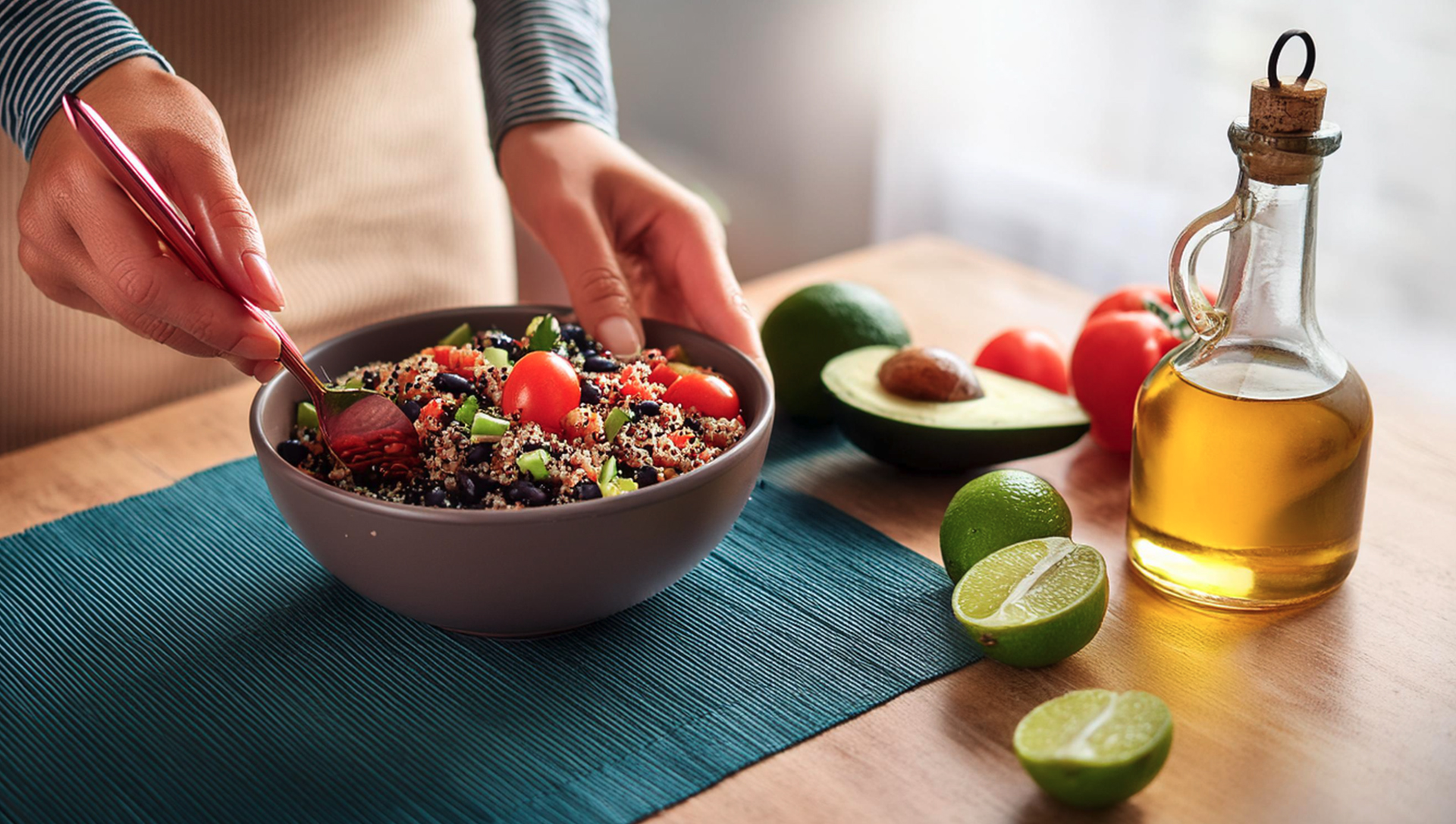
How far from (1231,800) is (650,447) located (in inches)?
20.5

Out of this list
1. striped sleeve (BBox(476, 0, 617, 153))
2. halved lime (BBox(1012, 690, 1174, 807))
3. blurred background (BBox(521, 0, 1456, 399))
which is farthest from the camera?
blurred background (BBox(521, 0, 1456, 399))

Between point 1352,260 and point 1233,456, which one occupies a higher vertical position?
point 1233,456

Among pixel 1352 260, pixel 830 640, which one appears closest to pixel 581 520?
pixel 830 640

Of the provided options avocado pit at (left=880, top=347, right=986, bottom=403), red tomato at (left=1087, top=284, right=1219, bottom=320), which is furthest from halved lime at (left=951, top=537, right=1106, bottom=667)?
red tomato at (left=1087, top=284, right=1219, bottom=320)

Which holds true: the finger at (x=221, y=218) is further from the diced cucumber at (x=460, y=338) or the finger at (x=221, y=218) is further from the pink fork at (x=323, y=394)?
the diced cucumber at (x=460, y=338)

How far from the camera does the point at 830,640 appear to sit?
3.41 feet

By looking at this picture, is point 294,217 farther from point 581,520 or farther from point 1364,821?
point 1364,821

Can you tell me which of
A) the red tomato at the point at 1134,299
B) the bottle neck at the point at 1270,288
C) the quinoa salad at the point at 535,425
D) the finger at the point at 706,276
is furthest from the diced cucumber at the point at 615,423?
the red tomato at the point at 1134,299

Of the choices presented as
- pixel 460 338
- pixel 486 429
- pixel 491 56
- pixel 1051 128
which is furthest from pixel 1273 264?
pixel 1051 128

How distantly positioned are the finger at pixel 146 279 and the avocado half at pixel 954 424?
62 centimetres

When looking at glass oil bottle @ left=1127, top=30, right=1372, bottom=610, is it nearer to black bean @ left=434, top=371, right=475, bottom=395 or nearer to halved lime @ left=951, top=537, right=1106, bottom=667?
halved lime @ left=951, top=537, right=1106, bottom=667

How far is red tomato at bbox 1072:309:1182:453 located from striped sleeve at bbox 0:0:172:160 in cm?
102

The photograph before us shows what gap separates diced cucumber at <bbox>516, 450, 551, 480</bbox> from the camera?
97cm

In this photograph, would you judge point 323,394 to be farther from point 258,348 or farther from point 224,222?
point 224,222
